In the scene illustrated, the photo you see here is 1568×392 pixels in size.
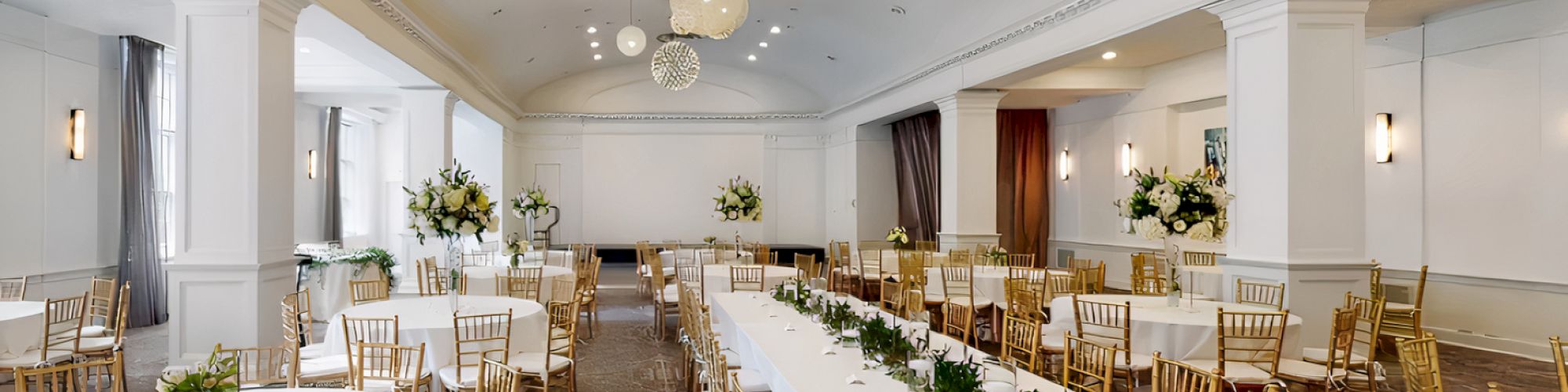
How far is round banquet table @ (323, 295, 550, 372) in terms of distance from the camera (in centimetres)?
483

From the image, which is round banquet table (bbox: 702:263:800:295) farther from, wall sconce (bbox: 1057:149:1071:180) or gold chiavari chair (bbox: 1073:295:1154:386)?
wall sconce (bbox: 1057:149:1071:180)

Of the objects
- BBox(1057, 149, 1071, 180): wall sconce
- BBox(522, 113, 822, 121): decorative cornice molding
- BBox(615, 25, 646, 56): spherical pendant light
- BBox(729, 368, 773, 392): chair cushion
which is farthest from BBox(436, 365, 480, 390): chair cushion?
BBox(522, 113, 822, 121): decorative cornice molding

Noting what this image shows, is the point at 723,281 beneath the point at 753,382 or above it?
above

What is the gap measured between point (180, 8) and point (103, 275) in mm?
4782

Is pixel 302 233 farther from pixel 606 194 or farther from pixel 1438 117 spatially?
pixel 1438 117

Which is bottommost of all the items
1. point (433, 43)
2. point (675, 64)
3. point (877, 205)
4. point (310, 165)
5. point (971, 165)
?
point (877, 205)

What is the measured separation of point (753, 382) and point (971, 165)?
6.78 m

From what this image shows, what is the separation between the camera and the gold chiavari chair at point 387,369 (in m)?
3.76

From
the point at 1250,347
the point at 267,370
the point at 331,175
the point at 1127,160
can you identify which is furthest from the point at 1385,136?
the point at 331,175

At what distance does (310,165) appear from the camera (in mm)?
12750

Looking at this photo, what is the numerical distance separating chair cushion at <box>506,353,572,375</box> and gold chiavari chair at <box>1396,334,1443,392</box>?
4.13 meters

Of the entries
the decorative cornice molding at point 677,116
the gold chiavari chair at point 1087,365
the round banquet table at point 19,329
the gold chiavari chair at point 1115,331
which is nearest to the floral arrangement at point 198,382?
the gold chiavari chair at point 1087,365

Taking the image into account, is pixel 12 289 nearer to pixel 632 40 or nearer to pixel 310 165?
pixel 632 40

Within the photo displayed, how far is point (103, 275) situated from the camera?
27.1ft
